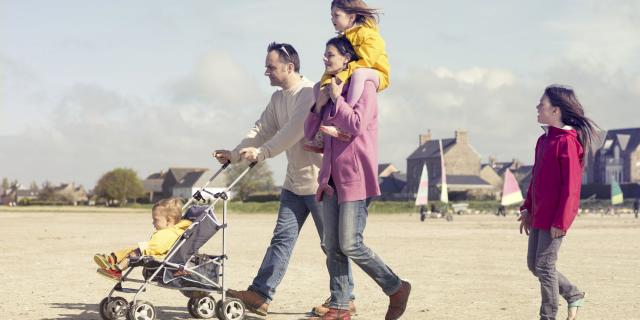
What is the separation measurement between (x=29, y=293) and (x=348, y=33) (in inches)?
169

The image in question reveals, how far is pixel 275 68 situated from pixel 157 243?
57.0 inches

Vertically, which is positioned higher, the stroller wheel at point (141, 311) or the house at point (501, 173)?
the house at point (501, 173)

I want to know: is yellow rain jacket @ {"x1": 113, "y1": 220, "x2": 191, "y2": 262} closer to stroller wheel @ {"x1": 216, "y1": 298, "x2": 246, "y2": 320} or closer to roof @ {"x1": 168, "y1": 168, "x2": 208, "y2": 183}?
stroller wheel @ {"x1": 216, "y1": 298, "x2": 246, "y2": 320}

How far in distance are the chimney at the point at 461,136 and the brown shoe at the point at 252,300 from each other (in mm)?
103111

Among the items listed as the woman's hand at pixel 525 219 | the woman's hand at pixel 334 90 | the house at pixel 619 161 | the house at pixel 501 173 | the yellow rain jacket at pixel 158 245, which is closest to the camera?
the woman's hand at pixel 334 90

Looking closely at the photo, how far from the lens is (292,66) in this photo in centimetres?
635

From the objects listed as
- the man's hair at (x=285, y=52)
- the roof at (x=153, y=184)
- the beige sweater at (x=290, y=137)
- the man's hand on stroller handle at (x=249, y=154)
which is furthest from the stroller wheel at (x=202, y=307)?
the roof at (x=153, y=184)

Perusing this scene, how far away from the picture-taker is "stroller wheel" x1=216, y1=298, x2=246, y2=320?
602 centimetres

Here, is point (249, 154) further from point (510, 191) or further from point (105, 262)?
point (510, 191)

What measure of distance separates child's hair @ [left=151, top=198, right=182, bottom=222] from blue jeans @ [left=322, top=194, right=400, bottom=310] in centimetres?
122

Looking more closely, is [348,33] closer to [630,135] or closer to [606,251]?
[606,251]

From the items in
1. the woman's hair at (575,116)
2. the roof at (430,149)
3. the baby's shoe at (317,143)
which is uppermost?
the roof at (430,149)

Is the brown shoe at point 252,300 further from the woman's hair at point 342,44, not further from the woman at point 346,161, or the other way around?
the woman's hair at point 342,44

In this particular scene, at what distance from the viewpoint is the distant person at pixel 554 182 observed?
5.45 m
